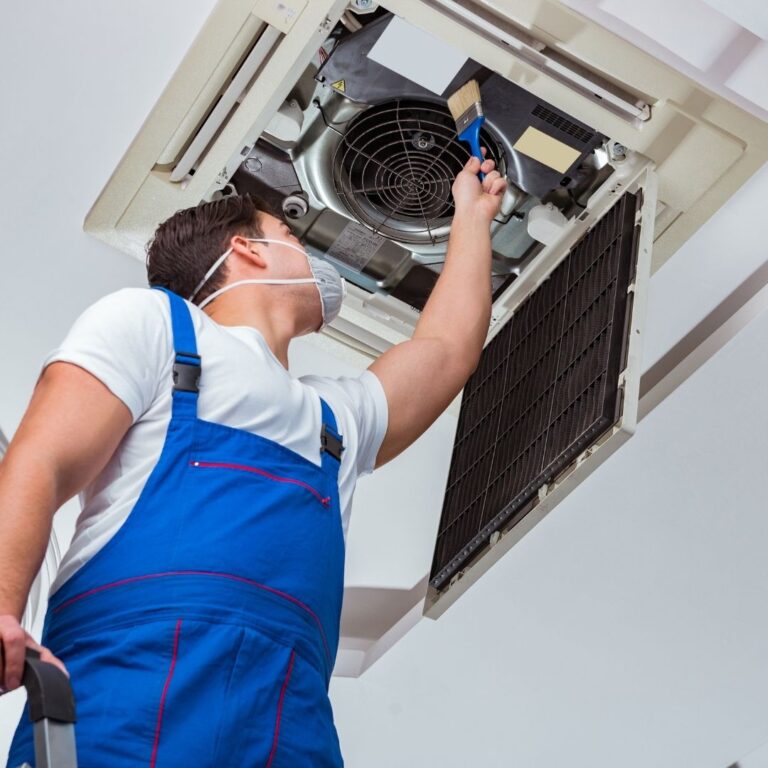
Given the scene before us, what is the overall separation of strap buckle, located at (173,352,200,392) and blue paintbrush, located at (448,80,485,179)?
3.15 feet

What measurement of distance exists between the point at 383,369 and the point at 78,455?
75 centimetres

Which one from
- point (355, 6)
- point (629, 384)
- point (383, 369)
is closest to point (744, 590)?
point (629, 384)

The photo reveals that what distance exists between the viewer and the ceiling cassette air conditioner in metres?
2.37

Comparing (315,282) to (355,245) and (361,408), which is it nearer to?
(361,408)

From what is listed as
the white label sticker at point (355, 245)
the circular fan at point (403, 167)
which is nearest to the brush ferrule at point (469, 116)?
the circular fan at point (403, 167)

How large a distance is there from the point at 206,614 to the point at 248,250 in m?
0.82

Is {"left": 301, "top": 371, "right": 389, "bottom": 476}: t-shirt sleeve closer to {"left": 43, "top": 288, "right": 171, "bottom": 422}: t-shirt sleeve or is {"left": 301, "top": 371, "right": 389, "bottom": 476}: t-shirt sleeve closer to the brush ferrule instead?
{"left": 43, "top": 288, "right": 171, "bottom": 422}: t-shirt sleeve

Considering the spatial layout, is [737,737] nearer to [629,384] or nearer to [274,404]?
[629,384]

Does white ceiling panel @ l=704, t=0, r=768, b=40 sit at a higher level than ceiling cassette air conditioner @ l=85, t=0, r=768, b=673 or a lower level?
higher

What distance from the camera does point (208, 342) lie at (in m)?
1.84

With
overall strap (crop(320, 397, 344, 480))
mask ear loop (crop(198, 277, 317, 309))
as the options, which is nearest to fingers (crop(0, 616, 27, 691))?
overall strap (crop(320, 397, 344, 480))

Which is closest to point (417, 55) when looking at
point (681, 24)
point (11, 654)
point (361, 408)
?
point (681, 24)

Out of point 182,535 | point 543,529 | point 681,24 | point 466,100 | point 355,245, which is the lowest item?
point 543,529

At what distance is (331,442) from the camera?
1886 mm
